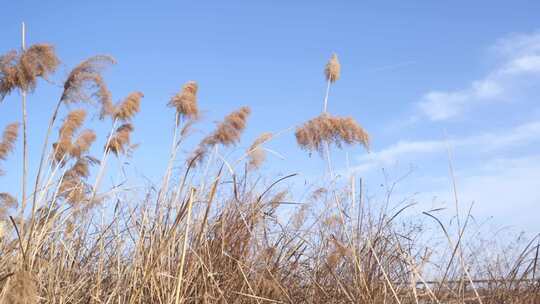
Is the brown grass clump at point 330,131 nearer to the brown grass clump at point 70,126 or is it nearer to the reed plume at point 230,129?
the reed plume at point 230,129

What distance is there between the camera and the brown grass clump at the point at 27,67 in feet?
9.73

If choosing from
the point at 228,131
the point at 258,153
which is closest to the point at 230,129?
the point at 228,131

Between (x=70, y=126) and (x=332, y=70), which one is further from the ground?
(x=332, y=70)

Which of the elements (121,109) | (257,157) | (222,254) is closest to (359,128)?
(257,157)

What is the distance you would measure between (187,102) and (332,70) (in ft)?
3.78

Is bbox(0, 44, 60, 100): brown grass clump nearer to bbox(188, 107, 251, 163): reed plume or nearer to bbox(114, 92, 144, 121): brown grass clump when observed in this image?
bbox(188, 107, 251, 163): reed plume

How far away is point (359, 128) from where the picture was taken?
322cm

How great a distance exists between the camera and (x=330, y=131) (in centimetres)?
325

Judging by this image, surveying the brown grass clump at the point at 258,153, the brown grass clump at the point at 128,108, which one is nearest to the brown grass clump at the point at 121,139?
the brown grass clump at the point at 128,108

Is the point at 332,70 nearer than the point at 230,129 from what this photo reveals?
Yes

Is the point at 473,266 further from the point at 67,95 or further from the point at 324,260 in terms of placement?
the point at 67,95

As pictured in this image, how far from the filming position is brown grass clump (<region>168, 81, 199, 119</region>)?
14.9 feet

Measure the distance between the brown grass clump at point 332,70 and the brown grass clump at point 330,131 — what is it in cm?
93

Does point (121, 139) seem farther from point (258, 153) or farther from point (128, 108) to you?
point (258, 153)
